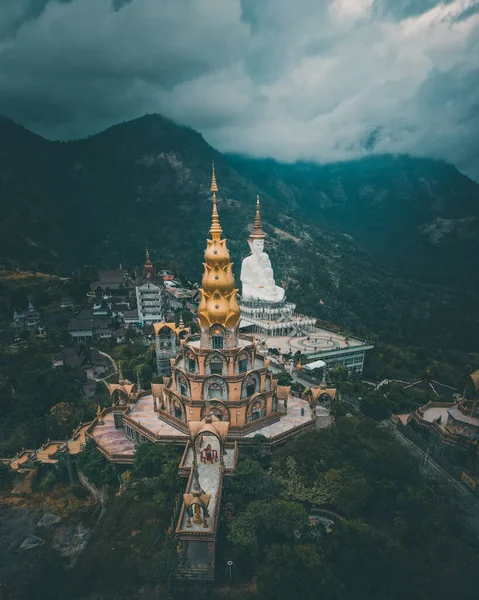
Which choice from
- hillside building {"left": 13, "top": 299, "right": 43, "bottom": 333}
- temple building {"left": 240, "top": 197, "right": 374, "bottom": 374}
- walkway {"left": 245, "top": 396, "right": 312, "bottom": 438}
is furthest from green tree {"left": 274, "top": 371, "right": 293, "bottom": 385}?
hillside building {"left": 13, "top": 299, "right": 43, "bottom": 333}

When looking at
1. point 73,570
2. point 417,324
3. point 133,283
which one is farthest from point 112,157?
point 73,570

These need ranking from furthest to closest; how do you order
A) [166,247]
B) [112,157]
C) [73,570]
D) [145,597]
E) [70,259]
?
[112,157] → [166,247] → [70,259] → [73,570] → [145,597]

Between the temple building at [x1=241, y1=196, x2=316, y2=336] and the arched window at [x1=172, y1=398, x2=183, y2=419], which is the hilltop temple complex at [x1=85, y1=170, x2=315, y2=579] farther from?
the temple building at [x1=241, y1=196, x2=316, y2=336]

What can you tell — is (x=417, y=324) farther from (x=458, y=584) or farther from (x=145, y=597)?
(x=145, y=597)

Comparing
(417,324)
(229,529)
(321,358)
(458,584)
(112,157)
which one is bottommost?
(417,324)

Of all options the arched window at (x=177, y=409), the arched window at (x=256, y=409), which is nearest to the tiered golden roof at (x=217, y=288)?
the arched window at (x=256, y=409)
